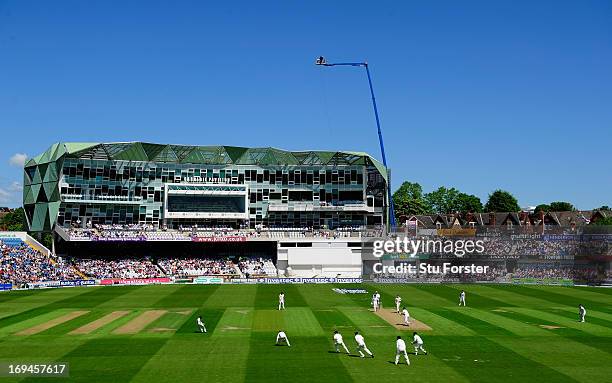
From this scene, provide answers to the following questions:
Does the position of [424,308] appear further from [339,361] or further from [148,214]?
[148,214]

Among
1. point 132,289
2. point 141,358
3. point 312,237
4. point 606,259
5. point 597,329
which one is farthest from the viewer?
point 312,237

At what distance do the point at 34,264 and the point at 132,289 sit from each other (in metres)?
17.4

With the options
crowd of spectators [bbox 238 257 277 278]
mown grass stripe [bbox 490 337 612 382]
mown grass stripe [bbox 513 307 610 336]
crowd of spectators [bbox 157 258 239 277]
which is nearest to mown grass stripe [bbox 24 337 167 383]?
mown grass stripe [bbox 490 337 612 382]

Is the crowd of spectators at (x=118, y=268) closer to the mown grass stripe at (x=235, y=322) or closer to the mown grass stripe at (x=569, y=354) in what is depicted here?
the mown grass stripe at (x=235, y=322)

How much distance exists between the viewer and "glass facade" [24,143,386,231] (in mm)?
89500

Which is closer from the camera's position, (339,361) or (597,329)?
(339,361)

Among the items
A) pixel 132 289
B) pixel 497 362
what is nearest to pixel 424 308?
pixel 497 362

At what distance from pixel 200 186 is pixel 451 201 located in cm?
8839

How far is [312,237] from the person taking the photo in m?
89.8

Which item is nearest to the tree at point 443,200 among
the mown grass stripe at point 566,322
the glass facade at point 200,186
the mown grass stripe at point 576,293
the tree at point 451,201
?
the tree at point 451,201

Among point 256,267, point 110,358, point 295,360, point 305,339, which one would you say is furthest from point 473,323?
point 256,267

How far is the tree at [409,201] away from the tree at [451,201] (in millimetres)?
5768

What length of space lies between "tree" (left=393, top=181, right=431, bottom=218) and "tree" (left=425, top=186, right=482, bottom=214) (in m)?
5.77

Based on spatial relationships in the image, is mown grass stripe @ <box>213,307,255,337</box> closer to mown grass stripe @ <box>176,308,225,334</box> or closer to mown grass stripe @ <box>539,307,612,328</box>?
mown grass stripe @ <box>176,308,225,334</box>
